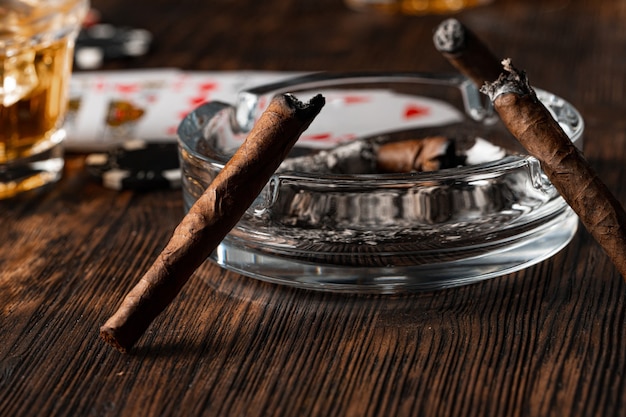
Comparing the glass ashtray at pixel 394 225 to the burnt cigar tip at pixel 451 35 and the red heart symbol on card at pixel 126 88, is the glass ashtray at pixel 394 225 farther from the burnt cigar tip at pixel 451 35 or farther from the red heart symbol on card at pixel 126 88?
the red heart symbol on card at pixel 126 88

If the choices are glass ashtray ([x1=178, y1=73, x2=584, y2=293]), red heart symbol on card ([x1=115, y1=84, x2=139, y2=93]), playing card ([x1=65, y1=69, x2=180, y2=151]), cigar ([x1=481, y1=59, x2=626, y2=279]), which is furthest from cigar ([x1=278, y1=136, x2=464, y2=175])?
red heart symbol on card ([x1=115, y1=84, x2=139, y2=93])

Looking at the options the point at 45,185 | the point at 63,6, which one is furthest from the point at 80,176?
the point at 63,6

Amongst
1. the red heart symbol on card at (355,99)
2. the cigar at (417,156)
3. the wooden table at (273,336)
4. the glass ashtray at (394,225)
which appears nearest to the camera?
the wooden table at (273,336)

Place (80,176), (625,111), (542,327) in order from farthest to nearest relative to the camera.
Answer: (625,111) < (80,176) < (542,327)

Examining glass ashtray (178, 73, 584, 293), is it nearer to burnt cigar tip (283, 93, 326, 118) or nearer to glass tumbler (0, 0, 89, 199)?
burnt cigar tip (283, 93, 326, 118)

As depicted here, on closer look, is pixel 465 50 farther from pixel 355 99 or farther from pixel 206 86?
pixel 206 86

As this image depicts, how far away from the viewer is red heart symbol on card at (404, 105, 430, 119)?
1246 mm

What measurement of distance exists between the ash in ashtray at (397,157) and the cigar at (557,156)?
24 centimetres

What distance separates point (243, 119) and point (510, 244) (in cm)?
39

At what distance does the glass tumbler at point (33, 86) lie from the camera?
3.75 feet

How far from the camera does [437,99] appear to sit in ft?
4.08

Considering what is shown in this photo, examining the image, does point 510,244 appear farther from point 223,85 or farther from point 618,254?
point 223,85

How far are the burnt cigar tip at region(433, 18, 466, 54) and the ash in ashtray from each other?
0.44 ft

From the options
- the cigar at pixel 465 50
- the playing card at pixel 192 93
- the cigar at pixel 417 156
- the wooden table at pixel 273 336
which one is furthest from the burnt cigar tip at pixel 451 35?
the playing card at pixel 192 93
